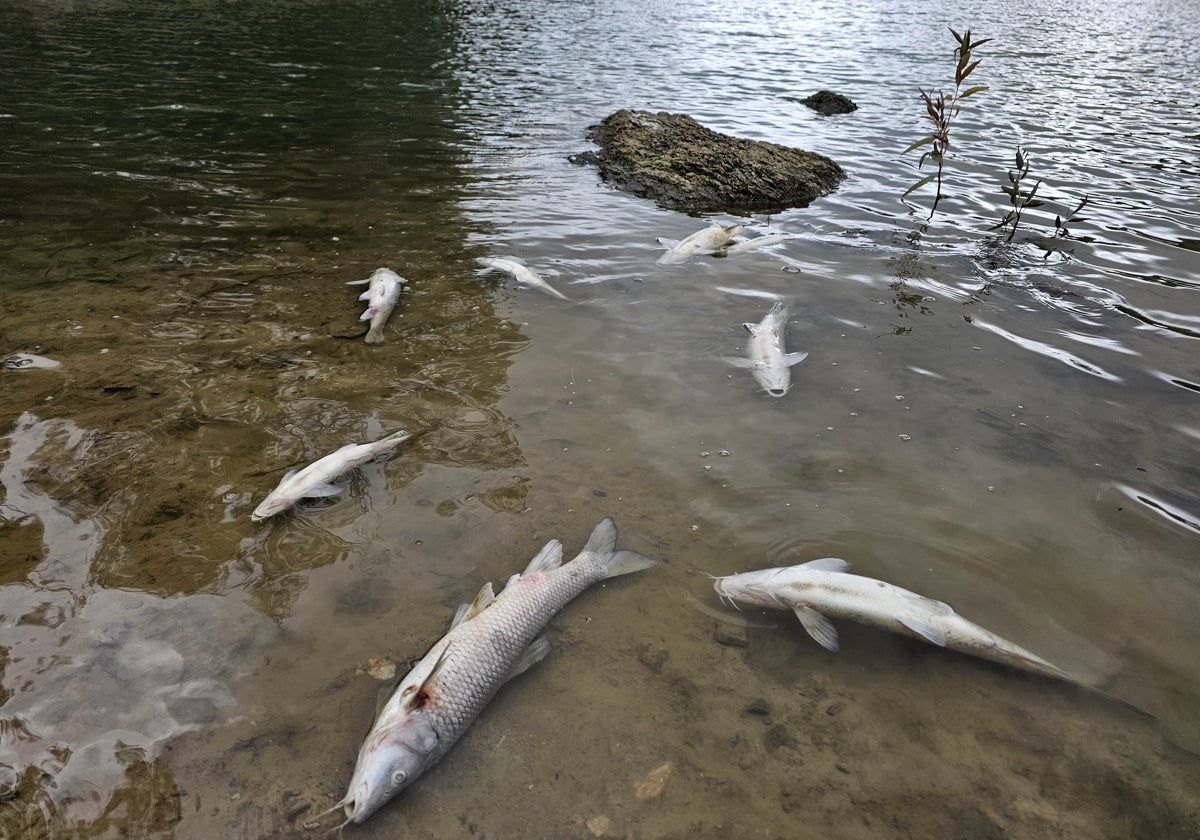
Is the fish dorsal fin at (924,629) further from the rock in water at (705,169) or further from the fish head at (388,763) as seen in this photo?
the rock in water at (705,169)

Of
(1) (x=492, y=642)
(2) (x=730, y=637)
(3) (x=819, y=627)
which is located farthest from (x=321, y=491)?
(3) (x=819, y=627)

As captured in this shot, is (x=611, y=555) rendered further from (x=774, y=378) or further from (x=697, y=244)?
(x=697, y=244)

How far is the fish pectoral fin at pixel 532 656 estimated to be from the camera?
372 centimetres

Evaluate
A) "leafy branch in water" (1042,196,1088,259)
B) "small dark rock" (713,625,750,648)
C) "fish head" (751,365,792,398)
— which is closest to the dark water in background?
"small dark rock" (713,625,750,648)

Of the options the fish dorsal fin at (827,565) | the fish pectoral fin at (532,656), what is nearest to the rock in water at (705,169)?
the fish dorsal fin at (827,565)

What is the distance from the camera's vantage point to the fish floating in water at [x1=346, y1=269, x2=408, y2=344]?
6672mm

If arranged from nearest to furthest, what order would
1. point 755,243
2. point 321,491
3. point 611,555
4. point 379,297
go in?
1. point 611,555
2. point 321,491
3. point 379,297
4. point 755,243

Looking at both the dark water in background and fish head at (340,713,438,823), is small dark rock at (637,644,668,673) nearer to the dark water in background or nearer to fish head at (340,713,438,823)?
the dark water in background

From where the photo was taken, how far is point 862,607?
12.9ft

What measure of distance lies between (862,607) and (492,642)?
2.02 m

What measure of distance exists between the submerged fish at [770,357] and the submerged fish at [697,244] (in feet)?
6.29

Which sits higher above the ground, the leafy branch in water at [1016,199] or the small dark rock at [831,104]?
the leafy branch in water at [1016,199]

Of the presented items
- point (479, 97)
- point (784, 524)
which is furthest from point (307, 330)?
point (479, 97)

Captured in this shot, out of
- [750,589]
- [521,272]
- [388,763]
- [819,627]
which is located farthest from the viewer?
[521,272]
